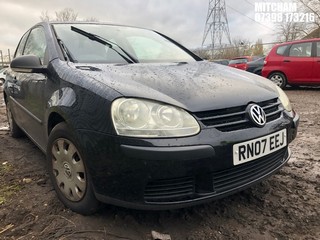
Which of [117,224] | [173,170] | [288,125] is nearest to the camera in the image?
[173,170]

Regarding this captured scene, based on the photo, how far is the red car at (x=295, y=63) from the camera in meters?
8.66

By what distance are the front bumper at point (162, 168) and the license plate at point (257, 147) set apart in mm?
38

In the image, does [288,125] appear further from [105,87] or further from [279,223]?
[105,87]

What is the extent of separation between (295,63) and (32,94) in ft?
25.7

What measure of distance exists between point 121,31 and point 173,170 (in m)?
1.94

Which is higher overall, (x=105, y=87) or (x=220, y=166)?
(x=105, y=87)

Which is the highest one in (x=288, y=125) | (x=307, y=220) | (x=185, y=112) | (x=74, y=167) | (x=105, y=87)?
(x=105, y=87)

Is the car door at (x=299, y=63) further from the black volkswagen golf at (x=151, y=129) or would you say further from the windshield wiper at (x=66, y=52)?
the windshield wiper at (x=66, y=52)

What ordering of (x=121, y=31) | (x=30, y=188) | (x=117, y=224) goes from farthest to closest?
(x=121, y=31)
(x=30, y=188)
(x=117, y=224)

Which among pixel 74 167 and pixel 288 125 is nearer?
pixel 74 167

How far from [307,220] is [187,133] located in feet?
3.55

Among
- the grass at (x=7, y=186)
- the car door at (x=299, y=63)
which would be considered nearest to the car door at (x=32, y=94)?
the grass at (x=7, y=186)

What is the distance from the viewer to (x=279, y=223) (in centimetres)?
217

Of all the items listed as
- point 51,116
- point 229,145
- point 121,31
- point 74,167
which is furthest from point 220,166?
point 121,31
